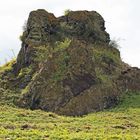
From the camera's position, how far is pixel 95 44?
165 feet

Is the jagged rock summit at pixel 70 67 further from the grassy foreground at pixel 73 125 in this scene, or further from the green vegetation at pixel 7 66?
the grassy foreground at pixel 73 125

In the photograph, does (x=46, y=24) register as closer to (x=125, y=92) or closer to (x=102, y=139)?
(x=125, y=92)

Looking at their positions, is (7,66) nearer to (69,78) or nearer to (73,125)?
(69,78)

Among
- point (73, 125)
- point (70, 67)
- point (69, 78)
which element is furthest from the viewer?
point (70, 67)

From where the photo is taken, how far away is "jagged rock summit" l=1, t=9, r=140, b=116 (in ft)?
143

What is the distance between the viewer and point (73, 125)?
109ft

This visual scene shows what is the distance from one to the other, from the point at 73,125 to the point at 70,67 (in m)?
12.4

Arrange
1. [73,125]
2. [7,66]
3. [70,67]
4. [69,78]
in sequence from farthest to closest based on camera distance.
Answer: [7,66]
[70,67]
[69,78]
[73,125]

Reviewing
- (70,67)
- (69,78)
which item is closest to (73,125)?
(69,78)

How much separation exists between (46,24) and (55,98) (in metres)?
9.48

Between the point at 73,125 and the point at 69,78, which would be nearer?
the point at 73,125

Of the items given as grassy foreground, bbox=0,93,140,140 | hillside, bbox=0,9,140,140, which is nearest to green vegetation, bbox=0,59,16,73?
hillside, bbox=0,9,140,140

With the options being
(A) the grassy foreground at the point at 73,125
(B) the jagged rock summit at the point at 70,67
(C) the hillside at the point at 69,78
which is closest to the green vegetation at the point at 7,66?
(C) the hillside at the point at 69,78

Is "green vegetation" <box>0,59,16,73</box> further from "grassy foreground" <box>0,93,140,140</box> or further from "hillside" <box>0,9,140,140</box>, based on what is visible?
"grassy foreground" <box>0,93,140,140</box>
